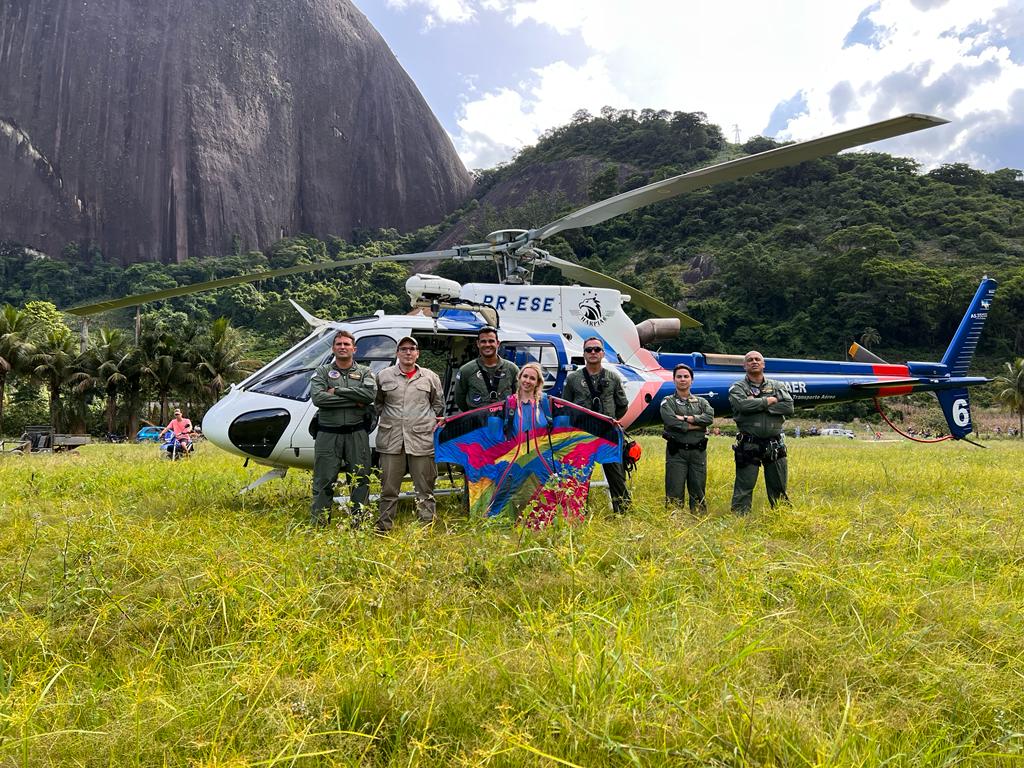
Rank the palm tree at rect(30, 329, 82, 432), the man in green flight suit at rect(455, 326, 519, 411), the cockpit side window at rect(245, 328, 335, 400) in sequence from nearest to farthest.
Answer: the man in green flight suit at rect(455, 326, 519, 411), the cockpit side window at rect(245, 328, 335, 400), the palm tree at rect(30, 329, 82, 432)

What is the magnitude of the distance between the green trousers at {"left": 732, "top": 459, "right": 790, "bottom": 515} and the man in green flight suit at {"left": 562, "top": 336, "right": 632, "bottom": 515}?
106 cm

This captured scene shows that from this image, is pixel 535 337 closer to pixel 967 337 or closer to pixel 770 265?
pixel 967 337

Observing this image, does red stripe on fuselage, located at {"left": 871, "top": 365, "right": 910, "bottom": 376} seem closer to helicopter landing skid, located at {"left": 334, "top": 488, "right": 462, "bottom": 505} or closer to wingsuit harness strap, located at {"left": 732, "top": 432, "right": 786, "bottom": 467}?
wingsuit harness strap, located at {"left": 732, "top": 432, "right": 786, "bottom": 467}

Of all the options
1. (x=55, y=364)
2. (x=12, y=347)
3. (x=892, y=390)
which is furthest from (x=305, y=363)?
(x=55, y=364)

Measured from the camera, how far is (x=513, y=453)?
466cm

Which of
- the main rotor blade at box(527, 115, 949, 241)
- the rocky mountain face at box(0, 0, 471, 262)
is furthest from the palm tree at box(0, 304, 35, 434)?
the rocky mountain face at box(0, 0, 471, 262)

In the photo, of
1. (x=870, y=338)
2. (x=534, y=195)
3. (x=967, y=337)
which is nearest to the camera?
(x=967, y=337)

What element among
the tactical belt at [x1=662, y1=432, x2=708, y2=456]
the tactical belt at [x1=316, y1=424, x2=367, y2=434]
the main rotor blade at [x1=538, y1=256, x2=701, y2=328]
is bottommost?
the tactical belt at [x1=662, y1=432, x2=708, y2=456]

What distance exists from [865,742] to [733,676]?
1.34 feet

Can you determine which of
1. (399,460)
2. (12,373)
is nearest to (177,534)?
(399,460)

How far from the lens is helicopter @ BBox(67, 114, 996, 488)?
562 centimetres

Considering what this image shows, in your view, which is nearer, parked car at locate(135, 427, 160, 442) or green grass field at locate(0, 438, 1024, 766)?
green grass field at locate(0, 438, 1024, 766)

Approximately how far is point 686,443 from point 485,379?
1994 mm

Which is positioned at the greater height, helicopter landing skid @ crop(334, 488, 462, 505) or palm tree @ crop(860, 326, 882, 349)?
Result: palm tree @ crop(860, 326, 882, 349)
